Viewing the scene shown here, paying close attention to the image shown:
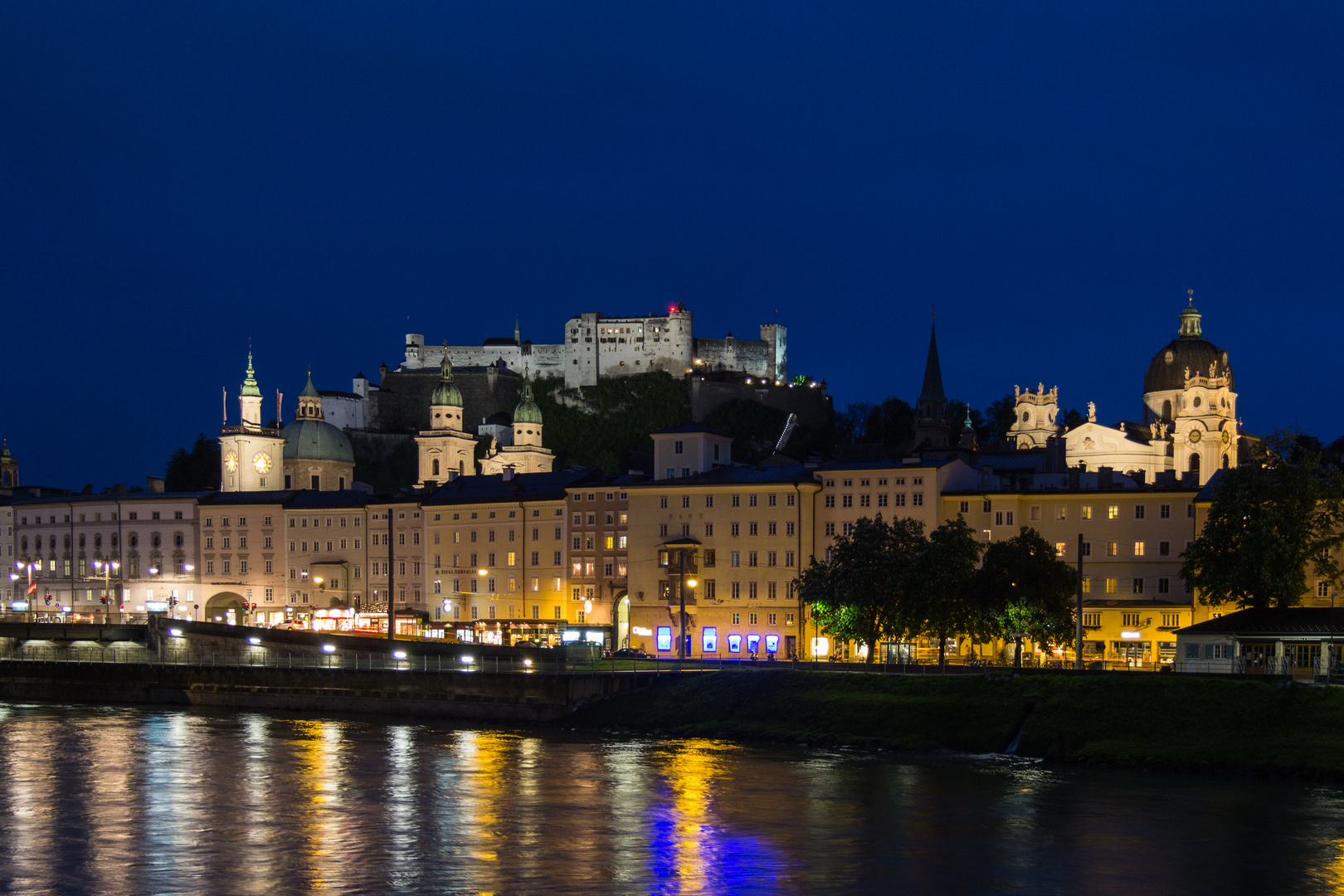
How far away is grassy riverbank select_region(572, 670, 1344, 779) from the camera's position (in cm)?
5269

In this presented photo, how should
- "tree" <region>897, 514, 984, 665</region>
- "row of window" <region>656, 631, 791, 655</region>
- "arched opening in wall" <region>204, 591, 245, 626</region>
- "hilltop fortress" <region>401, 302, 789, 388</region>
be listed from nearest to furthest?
"tree" <region>897, 514, 984, 665</region> < "row of window" <region>656, 631, 791, 655</region> < "arched opening in wall" <region>204, 591, 245, 626</region> < "hilltop fortress" <region>401, 302, 789, 388</region>

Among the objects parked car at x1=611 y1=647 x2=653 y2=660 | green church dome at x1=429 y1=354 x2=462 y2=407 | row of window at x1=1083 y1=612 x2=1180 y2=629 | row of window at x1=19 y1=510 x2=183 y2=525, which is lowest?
parked car at x1=611 y1=647 x2=653 y2=660

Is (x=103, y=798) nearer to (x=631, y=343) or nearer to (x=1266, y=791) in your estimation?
(x=1266, y=791)

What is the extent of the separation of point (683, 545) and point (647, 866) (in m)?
56.2

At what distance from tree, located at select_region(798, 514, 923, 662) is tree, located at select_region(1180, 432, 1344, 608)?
42.4 ft

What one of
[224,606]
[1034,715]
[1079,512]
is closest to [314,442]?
[224,606]

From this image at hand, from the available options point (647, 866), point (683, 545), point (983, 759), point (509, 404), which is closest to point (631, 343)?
point (509, 404)

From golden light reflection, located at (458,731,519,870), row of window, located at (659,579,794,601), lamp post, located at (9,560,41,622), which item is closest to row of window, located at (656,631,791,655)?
row of window, located at (659,579,794,601)

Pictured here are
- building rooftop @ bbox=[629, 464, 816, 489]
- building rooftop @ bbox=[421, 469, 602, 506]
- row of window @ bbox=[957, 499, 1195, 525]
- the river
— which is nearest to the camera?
the river

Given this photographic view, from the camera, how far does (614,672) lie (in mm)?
69438

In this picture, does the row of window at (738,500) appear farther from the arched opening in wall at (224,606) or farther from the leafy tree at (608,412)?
the leafy tree at (608,412)

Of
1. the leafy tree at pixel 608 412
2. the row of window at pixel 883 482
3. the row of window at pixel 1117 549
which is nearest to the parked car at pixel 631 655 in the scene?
the row of window at pixel 883 482

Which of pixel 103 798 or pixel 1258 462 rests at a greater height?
pixel 1258 462

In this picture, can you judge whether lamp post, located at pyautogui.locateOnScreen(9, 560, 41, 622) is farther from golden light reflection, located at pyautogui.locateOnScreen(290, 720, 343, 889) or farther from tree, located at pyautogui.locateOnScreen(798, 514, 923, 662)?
tree, located at pyautogui.locateOnScreen(798, 514, 923, 662)
